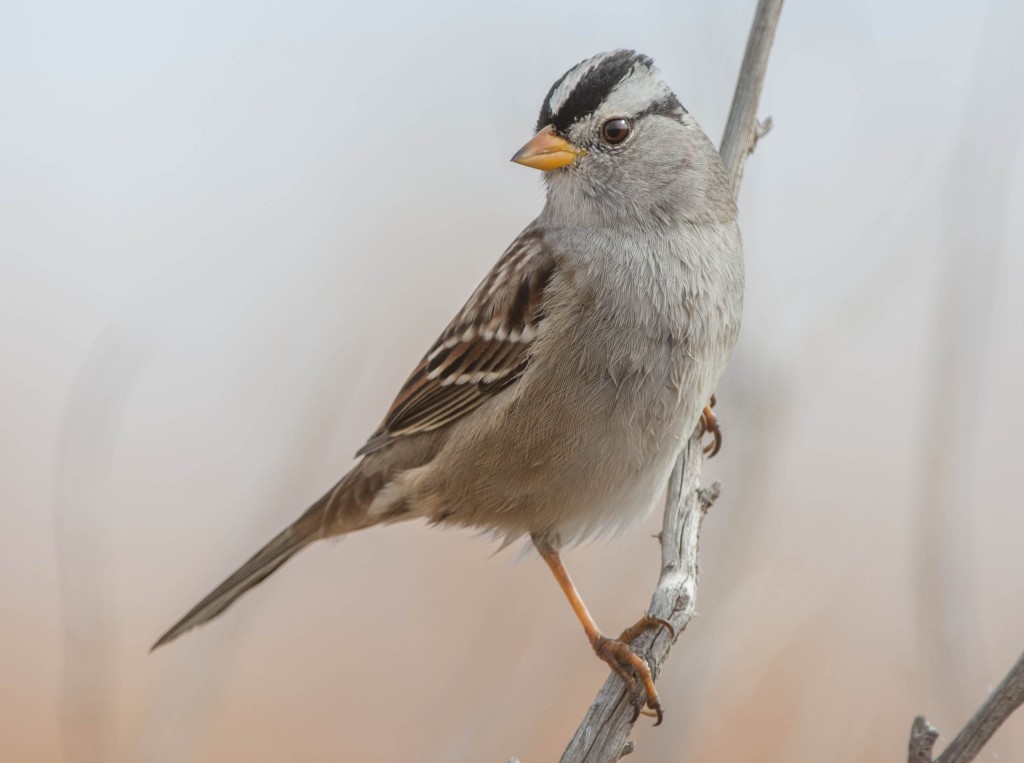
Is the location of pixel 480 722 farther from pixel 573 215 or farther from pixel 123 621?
pixel 123 621

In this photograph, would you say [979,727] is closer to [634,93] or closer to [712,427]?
[712,427]

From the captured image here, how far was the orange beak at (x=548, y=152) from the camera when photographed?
282cm

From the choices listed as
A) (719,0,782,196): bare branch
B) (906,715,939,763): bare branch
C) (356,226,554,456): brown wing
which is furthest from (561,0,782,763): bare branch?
(906,715,939,763): bare branch

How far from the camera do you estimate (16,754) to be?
3615 mm

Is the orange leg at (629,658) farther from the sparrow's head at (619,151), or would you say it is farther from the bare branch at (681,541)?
the sparrow's head at (619,151)

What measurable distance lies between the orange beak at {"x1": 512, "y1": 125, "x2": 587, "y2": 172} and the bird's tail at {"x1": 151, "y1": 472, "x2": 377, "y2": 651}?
1.12 m

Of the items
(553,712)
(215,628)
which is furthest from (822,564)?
(215,628)

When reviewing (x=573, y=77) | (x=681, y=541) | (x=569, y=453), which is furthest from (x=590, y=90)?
(x=681, y=541)

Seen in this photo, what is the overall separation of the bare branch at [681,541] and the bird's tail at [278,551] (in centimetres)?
98

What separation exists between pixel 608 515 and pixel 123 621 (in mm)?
1845

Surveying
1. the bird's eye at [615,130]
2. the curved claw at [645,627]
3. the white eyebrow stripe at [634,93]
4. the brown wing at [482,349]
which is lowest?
the curved claw at [645,627]

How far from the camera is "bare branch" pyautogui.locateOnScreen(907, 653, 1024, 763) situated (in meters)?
1.59

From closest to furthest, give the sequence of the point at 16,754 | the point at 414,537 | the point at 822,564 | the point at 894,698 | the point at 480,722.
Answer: the point at 480,722
the point at 894,698
the point at 822,564
the point at 16,754
the point at 414,537

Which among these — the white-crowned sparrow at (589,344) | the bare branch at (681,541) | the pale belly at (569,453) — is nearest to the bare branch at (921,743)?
the bare branch at (681,541)
